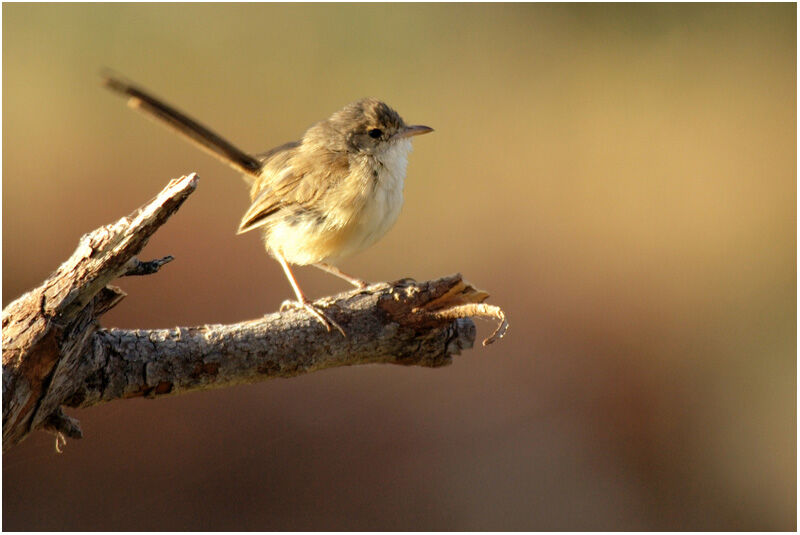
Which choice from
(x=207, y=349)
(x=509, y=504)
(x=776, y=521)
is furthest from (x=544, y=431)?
(x=207, y=349)

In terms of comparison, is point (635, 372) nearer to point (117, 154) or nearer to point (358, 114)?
point (358, 114)

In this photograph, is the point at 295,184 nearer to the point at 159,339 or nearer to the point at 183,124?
the point at 183,124

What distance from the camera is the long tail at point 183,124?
11.7 ft

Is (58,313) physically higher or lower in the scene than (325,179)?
lower

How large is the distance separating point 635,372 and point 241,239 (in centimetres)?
383

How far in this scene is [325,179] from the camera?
4145mm

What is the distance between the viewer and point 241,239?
A: 8250 millimetres

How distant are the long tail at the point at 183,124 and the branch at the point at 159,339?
3.47 ft

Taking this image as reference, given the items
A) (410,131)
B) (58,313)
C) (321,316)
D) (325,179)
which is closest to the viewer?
(58,313)

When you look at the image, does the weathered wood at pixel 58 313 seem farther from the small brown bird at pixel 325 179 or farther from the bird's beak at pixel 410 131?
the bird's beak at pixel 410 131

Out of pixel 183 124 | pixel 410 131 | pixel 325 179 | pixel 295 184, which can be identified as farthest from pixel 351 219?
pixel 183 124

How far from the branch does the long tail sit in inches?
41.6

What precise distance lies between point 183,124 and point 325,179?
0.71 meters

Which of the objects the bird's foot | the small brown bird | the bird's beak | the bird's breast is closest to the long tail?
the small brown bird
